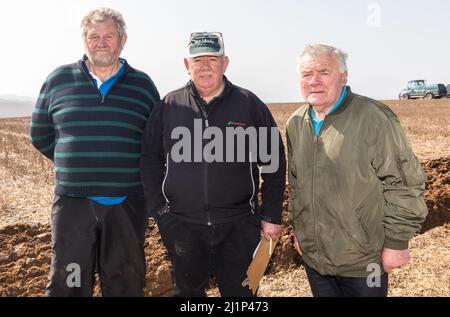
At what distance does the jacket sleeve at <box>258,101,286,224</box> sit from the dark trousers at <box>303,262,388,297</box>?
486 mm

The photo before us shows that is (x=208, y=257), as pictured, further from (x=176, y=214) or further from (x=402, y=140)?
(x=402, y=140)

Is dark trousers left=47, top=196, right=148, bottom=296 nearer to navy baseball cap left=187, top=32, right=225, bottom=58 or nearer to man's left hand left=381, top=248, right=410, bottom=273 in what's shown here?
navy baseball cap left=187, top=32, right=225, bottom=58

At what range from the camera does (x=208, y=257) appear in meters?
3.04

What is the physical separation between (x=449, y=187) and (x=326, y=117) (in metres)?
5.86

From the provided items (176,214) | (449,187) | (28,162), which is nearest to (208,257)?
(176,214)

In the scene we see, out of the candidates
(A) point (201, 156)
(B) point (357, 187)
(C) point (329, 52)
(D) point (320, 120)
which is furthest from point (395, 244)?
(A) point (201, 156)

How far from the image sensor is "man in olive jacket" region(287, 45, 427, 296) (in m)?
2.41

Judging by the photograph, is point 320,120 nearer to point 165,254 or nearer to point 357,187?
point 357,187

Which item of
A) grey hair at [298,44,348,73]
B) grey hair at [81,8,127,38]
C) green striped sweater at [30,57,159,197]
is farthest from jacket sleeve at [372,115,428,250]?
grey hair at [81,8,127,38]

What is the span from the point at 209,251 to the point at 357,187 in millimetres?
1150

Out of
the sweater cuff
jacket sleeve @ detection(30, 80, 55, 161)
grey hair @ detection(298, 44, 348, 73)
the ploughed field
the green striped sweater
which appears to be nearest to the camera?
the sweater cuff

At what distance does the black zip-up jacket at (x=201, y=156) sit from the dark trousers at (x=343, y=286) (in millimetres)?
662

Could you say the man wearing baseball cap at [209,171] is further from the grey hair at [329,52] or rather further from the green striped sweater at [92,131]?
the grey hair at [329,52]

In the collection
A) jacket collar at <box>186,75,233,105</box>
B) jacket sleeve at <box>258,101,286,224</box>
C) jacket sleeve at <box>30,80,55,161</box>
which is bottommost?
jacket sleeve at <box>258,101,286,224</box>
